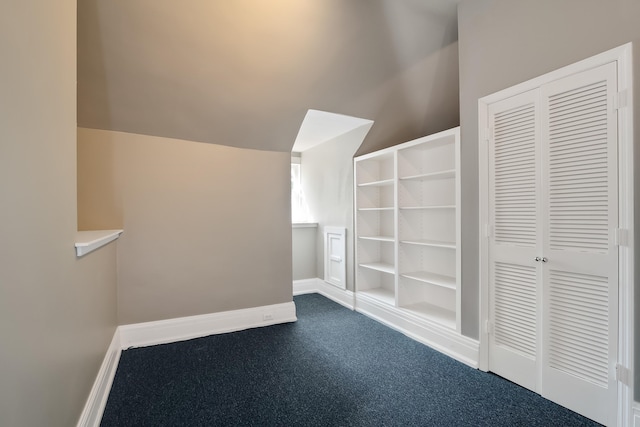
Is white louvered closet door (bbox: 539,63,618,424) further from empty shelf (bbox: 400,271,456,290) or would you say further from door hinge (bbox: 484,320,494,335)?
empty shelf (bbox: 400,271,456,290)

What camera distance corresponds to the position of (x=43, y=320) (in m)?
1.08

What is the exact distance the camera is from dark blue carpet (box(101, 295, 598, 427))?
70.7 inches

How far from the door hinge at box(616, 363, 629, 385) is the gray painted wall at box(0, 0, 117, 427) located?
2559 millimetres

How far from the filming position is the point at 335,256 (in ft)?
13.9

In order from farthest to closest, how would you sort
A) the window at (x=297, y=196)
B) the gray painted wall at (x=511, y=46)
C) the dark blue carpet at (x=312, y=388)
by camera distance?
the window at (x=297, y=196), the dark blue carpet at (x=312, y=388), the gray painted wall at (x=511, y=46)

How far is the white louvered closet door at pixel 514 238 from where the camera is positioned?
205cm

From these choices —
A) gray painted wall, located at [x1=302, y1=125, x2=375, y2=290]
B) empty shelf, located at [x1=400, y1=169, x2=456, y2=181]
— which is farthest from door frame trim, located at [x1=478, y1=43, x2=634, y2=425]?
gray painted wall, located at [x1=302, y1=125, x2=375, y2=290]

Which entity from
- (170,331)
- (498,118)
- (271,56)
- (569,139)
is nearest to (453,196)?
(498,118)

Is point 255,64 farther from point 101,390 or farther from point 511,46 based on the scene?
point 101,390

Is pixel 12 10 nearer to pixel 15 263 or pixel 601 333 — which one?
pixel 15 263

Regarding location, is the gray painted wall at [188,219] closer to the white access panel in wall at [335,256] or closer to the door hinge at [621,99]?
the white access panel in wall at [335,256]

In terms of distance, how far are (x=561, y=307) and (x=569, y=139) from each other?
1021 millimetres

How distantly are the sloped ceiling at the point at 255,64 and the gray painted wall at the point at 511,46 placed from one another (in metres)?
0.46

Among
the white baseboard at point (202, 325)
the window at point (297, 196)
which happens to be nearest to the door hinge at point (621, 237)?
the white baseboard at point (202, 325)
